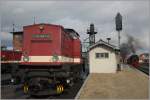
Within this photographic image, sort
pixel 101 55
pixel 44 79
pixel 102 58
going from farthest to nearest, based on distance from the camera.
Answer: pixel 101 55 < pixel 102 58 < pixel 44 79

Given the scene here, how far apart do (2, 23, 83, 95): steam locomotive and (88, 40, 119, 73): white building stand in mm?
20467

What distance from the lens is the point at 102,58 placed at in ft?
123

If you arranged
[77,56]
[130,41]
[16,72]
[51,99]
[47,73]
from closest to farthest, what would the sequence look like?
[51,99]
[47,73]
[16,72]
[77,56]
[130,41]

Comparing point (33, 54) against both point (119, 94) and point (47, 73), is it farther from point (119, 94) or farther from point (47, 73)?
point (119, 94)

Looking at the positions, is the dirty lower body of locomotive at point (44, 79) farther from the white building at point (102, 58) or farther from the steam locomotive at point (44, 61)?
the white building at point (102, 58)

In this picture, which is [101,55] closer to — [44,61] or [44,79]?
[44,61]

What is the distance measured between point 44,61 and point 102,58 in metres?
22.3

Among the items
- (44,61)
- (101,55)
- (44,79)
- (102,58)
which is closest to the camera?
(44,79)

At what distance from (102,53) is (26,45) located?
22.4m

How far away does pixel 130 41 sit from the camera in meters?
104

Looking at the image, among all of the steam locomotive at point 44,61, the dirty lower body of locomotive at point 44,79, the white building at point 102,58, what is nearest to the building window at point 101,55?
the white building at point 102,58

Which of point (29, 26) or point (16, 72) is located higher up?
point (29, 26)

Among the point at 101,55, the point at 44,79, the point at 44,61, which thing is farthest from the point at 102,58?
the point at 44,79

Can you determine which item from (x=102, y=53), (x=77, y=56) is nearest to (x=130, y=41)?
(x=102, y=53)
